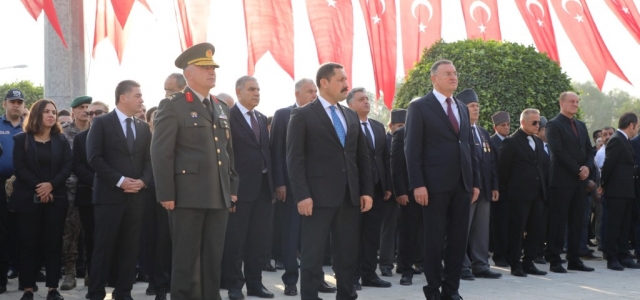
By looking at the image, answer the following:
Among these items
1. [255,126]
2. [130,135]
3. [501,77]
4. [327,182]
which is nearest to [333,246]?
[327,182]

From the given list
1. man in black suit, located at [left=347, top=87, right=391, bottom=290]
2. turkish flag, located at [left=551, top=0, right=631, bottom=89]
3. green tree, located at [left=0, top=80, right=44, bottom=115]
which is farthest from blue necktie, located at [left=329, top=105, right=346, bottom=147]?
green tree, located at [left=0, top=80, right=44, bottom=115]

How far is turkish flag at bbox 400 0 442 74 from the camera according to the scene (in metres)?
15.6

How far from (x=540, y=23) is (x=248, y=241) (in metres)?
10.8

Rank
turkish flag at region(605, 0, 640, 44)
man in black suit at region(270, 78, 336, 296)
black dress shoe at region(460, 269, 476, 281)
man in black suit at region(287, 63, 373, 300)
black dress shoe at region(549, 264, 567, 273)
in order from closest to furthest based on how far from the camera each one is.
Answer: man in black suit at region(287, 63, 373, 300), man in black suit at region(270, 78, 336, 296), black dress shoe at region(460, 269, 476, 281), black dress shoe at region(549, 264, 567, 273), turkish flag at region(605, 0, 640, 44)

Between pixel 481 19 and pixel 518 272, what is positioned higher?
pixel 481 19

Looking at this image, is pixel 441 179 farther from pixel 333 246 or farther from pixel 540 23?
pixel 540 23

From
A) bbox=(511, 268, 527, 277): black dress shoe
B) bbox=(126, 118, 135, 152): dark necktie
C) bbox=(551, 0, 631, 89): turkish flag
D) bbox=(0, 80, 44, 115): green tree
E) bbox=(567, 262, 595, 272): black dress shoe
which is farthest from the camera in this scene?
bbox=(0, 80, 44, 115): green tree

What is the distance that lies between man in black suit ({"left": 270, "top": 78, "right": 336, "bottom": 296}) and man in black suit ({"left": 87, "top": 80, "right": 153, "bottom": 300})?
1.40m

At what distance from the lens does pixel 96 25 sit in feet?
38.1

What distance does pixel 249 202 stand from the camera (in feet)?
26.0

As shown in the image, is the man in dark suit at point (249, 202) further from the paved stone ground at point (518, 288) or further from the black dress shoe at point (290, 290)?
the paved stone ground at point (518, 288)

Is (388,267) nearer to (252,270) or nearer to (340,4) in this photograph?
(252,270)

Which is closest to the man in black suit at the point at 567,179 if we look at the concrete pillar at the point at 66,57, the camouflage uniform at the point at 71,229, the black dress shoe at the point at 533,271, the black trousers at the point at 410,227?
the black dress shoe at the point at 533,271

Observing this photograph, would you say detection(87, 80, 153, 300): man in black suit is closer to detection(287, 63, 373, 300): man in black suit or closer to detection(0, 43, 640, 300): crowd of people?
detection(0, 43, 640, 300): crowd of people
